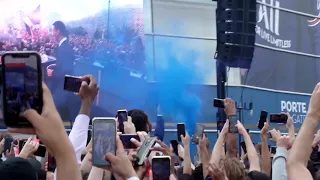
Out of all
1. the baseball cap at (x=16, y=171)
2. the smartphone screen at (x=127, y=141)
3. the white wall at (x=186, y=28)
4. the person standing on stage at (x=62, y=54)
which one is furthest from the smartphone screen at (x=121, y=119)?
→ the white wall at (x=186, y=28)

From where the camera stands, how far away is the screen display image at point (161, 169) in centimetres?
→ 276

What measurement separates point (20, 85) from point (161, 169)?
0.91 m

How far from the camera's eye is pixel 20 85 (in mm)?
2066

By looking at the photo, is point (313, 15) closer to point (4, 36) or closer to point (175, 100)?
point (175, 100)

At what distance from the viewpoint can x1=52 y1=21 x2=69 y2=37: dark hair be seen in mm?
16109

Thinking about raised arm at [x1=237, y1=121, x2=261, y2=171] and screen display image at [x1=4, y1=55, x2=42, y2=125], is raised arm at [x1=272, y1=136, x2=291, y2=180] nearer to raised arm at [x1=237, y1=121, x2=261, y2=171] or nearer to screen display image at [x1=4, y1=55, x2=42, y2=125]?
raised arm at [x1=237, y1=121, x2=261, y2=171]

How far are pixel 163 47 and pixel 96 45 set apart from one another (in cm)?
209

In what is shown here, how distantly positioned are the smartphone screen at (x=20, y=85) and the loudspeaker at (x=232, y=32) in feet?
31.1

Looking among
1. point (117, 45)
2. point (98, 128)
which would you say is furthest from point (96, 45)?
point (98, 128)

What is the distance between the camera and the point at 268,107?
18859 mm

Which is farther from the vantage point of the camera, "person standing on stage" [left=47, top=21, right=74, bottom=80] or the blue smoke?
the blue smoke

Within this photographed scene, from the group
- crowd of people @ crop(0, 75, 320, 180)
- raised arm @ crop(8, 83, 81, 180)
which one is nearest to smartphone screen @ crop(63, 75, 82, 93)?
crowd of people @ crop(0, 75, 320, 180)

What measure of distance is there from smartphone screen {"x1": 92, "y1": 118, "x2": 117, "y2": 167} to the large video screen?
498 inches

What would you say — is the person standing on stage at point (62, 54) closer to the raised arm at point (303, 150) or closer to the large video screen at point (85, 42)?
the large video screen at point (85, 42)
